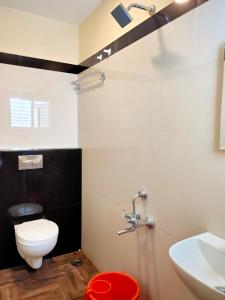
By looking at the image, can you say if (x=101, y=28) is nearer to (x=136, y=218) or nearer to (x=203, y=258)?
(x=136, y=218)

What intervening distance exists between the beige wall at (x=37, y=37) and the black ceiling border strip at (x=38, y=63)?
0.04 m

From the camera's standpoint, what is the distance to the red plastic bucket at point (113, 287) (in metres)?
1.65

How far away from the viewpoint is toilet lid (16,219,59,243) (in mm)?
2057

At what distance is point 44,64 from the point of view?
2.53m

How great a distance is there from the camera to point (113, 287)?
5.83 feet

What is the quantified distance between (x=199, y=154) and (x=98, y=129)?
1220 millimetres

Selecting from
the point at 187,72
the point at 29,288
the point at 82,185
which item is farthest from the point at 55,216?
the point at 187,72

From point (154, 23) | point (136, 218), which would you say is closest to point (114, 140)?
point (136, 218)

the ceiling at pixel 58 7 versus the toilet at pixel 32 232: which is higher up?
the ceiling at pixel 58 7

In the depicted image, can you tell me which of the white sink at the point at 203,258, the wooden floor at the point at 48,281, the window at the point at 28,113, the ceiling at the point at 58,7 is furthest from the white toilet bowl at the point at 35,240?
the ceiling at the point at 58,7

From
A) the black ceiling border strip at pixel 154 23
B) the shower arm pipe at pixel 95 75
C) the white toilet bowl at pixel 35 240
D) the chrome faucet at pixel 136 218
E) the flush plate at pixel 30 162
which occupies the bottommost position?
the white toilet bowl at pixel 35 240

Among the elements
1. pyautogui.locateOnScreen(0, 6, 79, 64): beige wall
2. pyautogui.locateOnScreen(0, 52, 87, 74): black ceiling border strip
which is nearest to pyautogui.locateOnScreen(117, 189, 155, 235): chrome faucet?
pyautogui.locateOnScreen(0, 52, 87, 74): black ceiling border strip

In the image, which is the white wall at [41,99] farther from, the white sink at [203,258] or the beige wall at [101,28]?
the white sink at [203,258]

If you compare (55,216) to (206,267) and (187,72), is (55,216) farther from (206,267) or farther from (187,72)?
(187,72)
